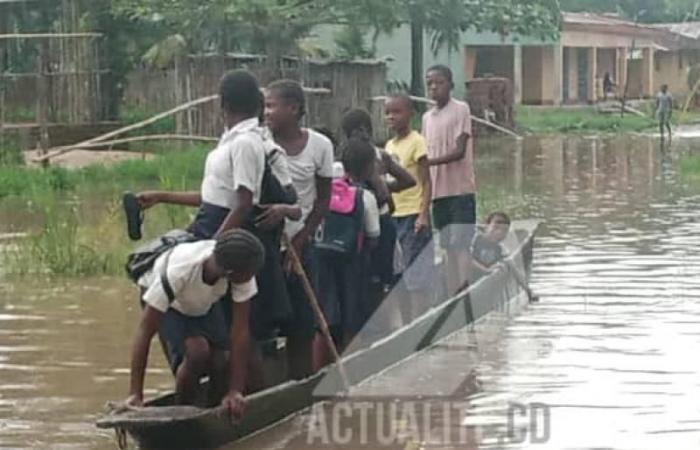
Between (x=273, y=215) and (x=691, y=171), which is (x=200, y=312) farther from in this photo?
(x=691, y=171)

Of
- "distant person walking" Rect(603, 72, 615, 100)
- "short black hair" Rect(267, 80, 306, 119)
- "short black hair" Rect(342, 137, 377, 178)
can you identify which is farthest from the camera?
"distant person walking" Rect(603, 72, 615, 100)

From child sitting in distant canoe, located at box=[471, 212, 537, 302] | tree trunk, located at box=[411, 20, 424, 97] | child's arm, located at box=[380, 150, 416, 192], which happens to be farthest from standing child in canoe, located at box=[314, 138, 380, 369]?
tree trunk, located at box=[411, 20, 424, 97]

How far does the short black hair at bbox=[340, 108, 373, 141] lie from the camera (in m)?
9.41

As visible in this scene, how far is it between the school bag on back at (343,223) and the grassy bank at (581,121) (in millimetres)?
31185

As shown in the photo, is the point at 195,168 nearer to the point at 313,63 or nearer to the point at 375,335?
the point at 313,63

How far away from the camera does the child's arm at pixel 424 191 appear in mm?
10195

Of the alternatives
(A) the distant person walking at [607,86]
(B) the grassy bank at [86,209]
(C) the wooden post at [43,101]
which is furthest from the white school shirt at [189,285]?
(A) the distant person walking at [607,86]

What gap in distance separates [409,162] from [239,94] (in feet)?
9.13

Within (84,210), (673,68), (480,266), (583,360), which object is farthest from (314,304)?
(673,68)

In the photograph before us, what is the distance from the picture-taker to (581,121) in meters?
42.0

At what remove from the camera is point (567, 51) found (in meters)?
54.2

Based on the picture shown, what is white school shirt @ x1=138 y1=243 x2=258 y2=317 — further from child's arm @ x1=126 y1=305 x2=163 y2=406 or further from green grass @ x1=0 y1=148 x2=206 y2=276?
green grass @ x1=0 y1=148 x2=206 y2=276

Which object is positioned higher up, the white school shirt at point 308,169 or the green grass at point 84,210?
the white school shirt at point 308,169

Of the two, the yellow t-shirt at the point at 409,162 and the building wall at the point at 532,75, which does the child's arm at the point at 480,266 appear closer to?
the yellow t-shirt at the point at 409,162
